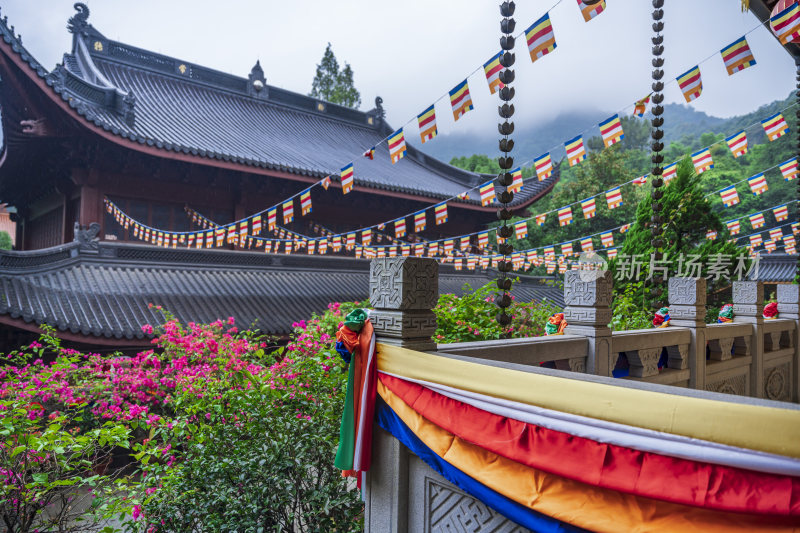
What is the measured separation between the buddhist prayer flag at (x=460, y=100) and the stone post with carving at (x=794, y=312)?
18.9 ft

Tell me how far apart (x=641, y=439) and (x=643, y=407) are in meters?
0.10

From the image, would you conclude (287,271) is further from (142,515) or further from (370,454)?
(370,454)

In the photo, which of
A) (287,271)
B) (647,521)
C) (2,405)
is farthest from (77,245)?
(647,521)

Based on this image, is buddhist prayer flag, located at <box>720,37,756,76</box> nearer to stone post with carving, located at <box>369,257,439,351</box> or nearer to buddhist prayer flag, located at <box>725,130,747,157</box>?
buddhist prayer flag, located at <box>725,130,747,157</box>

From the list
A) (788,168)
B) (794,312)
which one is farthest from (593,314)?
(788,168)

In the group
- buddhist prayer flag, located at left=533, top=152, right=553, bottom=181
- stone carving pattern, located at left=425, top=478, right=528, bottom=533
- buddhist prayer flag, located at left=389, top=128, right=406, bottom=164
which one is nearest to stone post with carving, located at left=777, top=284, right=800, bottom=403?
buddhist prayer flag, located at left=533, top=152, right=553, bottom=181

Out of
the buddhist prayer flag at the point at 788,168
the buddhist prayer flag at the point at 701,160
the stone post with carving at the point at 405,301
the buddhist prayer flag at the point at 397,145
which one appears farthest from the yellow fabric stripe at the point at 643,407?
the buddhist prayer flag at the point at 788,168

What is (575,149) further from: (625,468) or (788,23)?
(625,468)

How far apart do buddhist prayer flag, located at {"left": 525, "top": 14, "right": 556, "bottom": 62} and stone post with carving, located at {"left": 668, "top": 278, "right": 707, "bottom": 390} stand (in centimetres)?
294

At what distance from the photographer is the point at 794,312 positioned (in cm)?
742

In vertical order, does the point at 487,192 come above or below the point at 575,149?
below

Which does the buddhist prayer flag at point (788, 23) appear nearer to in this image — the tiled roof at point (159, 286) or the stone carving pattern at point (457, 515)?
the stone carving pattern at point (457, 515)

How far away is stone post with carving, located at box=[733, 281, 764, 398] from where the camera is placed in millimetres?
6184

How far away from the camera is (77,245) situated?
335 inches
